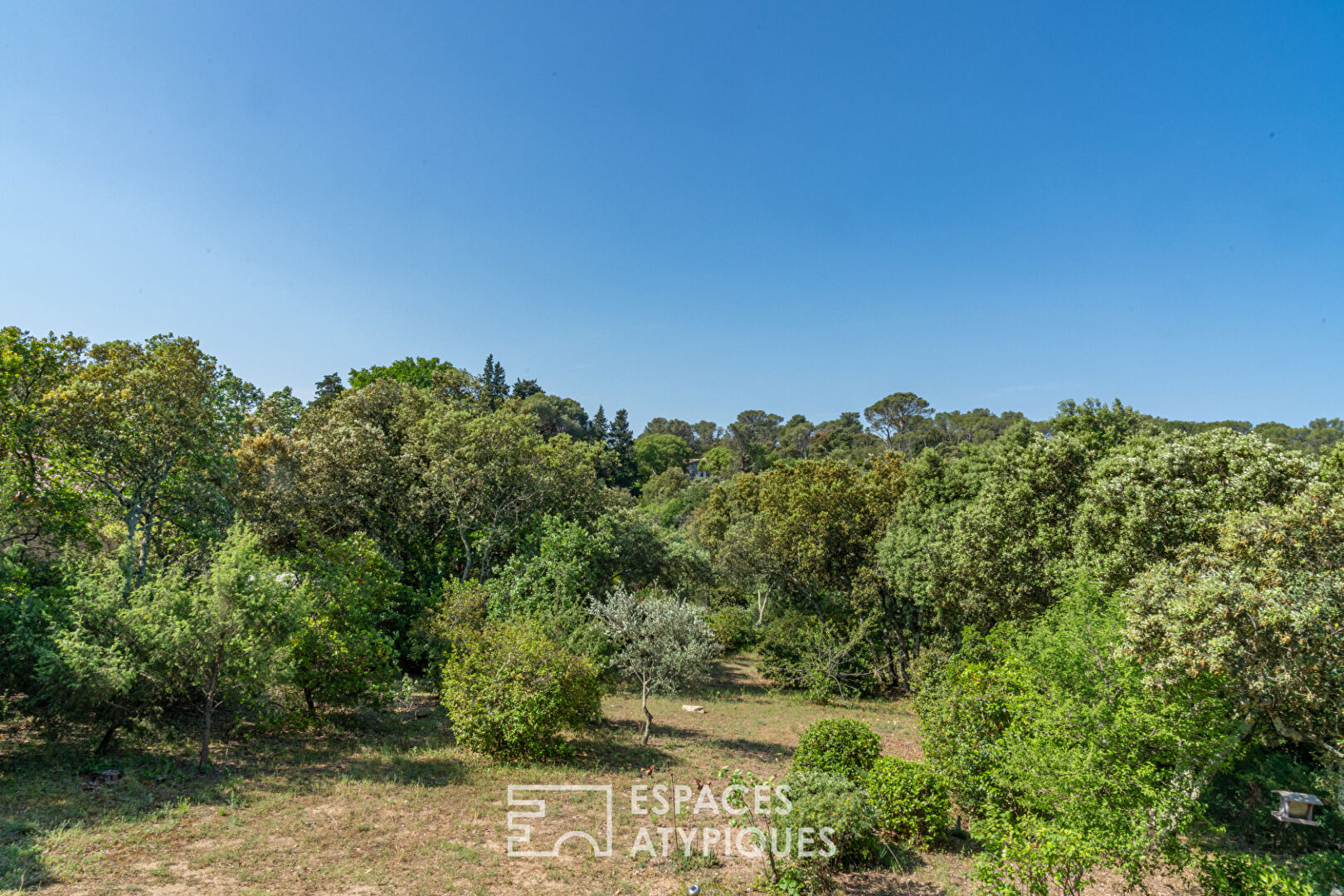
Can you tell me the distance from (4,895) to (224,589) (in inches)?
194

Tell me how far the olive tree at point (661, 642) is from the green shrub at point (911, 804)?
5154 millimetres

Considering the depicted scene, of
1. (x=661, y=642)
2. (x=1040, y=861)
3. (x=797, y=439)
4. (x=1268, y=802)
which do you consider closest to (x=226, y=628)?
(x=661, y=642)

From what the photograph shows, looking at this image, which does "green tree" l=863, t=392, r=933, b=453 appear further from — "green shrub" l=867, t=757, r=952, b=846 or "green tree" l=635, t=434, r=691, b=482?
"green shrub" l=867, t=757, r=952, b=846

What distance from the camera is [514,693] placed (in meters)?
12.4

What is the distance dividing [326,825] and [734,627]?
2471cm

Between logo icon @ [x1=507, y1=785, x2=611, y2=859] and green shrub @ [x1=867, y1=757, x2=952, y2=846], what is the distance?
14.6 feet

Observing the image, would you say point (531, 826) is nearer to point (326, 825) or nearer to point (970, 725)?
point (326, 825)

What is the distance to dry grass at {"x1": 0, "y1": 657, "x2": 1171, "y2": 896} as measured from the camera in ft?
24.8

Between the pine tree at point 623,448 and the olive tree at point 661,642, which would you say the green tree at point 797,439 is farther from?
the olive tree at point 661,642

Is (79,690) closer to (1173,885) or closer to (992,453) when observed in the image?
(1173,885)

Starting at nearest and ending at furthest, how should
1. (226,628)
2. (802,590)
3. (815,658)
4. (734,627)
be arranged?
(226,628) < (815,658) < (802,590) < (734,627)

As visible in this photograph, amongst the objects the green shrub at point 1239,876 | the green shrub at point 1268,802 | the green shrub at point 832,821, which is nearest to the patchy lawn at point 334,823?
the green shrub at point 832,821

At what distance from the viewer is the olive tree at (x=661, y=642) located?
1423cm

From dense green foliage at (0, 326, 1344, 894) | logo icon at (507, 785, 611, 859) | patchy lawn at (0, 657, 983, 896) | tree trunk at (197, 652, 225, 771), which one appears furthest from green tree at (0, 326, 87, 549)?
logo icon at (507, 785, 611, 859)
